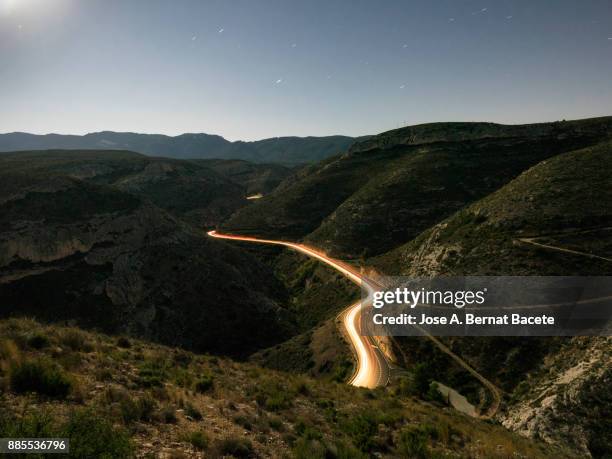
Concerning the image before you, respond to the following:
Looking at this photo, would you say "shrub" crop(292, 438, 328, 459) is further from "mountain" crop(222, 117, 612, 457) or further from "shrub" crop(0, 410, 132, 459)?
"mountain" crop(222, 117, 612, 457)

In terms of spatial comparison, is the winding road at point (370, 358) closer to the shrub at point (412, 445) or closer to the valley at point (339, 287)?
the valley at point (339, 287)

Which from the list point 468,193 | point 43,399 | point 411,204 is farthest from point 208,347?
point 468,193

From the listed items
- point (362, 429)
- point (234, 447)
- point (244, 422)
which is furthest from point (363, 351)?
point (234, 447)

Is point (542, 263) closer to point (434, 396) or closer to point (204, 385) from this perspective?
point (434, 396)

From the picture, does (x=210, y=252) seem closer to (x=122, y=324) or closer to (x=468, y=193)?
(x=122, y=324)

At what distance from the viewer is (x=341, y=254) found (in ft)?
215

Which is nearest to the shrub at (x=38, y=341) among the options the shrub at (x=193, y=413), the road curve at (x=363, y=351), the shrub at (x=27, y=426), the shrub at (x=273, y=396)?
the shrub at (x=27, y=426)

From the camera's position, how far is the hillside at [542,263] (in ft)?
66.9

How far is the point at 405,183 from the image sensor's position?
257 feet

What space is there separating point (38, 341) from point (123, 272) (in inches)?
1284

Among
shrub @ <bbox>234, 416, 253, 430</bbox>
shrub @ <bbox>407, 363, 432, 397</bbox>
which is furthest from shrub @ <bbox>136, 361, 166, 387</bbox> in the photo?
shrub @ <bbox>407, 363, 432, 397</bbox>

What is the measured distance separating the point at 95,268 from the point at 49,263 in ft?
15.8

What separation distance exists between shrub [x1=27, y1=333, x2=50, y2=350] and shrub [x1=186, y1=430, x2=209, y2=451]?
7.91 meters

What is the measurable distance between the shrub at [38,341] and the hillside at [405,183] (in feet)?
177
